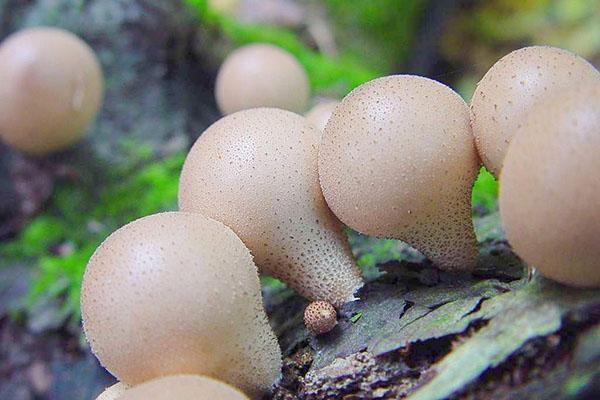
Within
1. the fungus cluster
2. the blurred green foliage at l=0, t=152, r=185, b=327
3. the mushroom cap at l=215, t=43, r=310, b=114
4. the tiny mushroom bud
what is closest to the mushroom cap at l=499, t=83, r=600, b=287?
the fungus cluster

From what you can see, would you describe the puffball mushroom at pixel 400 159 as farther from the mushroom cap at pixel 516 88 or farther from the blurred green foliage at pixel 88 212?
the blurred green foliage at pixel 88 212

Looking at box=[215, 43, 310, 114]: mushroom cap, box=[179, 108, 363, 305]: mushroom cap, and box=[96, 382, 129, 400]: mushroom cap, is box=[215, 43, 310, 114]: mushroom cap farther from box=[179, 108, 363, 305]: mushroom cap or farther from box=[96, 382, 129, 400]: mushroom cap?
box=[96, 382, 129, 400]: mushroom cap

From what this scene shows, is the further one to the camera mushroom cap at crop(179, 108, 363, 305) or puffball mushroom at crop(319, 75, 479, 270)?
mushroom cap at crop(179, 108, 363, 305)

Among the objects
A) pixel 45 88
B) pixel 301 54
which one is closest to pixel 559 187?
pixel 45 88

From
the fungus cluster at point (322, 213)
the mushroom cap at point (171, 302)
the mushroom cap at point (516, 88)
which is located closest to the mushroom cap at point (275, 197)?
the fungus cluster at point (322, 213)

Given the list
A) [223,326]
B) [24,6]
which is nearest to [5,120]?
[24,6]

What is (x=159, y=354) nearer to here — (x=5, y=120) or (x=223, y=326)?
(x=223, y=326)

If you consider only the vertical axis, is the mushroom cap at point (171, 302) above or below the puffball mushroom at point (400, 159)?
below
